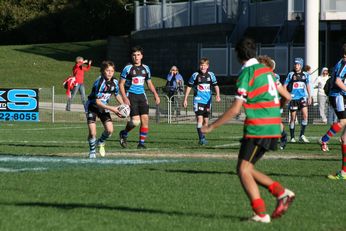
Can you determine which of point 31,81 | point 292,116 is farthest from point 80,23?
A: point 292,116

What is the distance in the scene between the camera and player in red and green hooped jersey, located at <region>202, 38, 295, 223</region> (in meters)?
9.71

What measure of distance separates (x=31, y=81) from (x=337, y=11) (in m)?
17.1

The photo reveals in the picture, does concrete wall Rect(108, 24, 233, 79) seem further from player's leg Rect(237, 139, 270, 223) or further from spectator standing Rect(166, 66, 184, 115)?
player's leg Rect(237, 139, 270, 223)

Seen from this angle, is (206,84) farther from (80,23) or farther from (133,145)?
(80,23)

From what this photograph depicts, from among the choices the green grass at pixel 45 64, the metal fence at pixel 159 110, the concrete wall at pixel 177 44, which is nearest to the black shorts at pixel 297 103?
the metal fence at pixel 159 110

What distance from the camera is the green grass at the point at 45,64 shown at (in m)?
51.4

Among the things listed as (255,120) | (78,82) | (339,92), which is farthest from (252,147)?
(78,82)

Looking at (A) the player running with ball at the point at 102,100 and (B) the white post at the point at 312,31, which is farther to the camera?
(B) the white post at the point at 312,31

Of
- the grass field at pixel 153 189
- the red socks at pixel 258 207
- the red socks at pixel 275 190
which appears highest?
the red socks at pixel 275 190

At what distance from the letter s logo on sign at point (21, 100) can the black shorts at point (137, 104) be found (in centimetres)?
1594

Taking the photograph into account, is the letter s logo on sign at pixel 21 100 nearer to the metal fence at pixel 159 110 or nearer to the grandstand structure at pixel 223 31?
the metal fence at pixel 159 110

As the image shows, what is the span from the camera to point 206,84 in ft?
76.2

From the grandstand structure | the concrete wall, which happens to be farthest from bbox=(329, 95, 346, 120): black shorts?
the concrete wall

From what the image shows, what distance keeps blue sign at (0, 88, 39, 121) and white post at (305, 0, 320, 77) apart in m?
10.9
